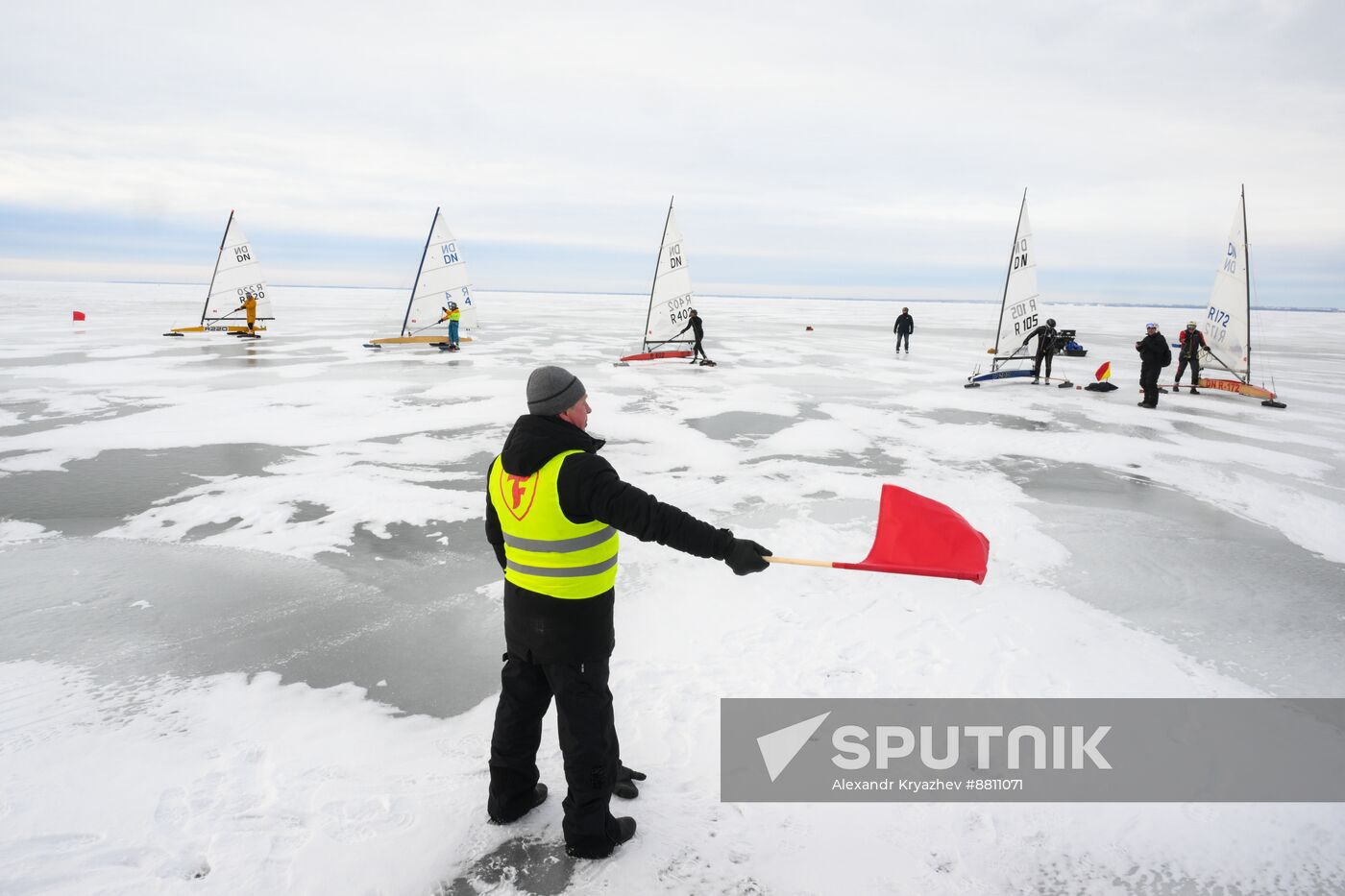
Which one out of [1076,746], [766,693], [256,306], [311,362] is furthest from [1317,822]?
[256,306]

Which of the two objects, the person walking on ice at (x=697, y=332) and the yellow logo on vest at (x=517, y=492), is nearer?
the yellow logo on vest at (x=517, y=492)

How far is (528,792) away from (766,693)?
1.20 meters

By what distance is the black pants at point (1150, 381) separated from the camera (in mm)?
11758

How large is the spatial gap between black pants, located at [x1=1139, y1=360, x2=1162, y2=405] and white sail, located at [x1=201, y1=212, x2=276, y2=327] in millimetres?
23463

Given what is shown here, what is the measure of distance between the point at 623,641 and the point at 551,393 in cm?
187

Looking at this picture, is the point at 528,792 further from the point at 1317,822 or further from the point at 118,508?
the point at 118,508

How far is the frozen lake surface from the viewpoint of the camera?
7.56ft

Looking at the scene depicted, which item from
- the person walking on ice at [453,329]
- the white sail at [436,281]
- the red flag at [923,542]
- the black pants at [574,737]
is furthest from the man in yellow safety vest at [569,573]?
the white sail at [436,281]

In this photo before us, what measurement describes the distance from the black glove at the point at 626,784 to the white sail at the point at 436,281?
64.3 ft

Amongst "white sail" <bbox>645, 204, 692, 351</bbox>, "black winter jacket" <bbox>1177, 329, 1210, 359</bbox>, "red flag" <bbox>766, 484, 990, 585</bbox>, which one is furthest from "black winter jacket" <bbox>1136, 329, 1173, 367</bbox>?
"red flag" <bbox>766, 484, 990, 585</bbox>

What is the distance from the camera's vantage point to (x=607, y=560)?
225 cm

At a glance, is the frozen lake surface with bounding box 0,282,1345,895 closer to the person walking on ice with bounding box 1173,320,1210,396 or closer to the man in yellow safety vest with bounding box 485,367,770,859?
the man in yellow safety vest with bounding box 485,367,770,859

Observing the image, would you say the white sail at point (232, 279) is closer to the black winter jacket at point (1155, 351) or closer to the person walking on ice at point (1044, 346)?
the person walking on ice at point (1044, 346)

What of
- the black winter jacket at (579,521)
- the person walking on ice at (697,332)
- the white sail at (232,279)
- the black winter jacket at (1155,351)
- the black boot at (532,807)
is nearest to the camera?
the black winter jacket at (579,521)
